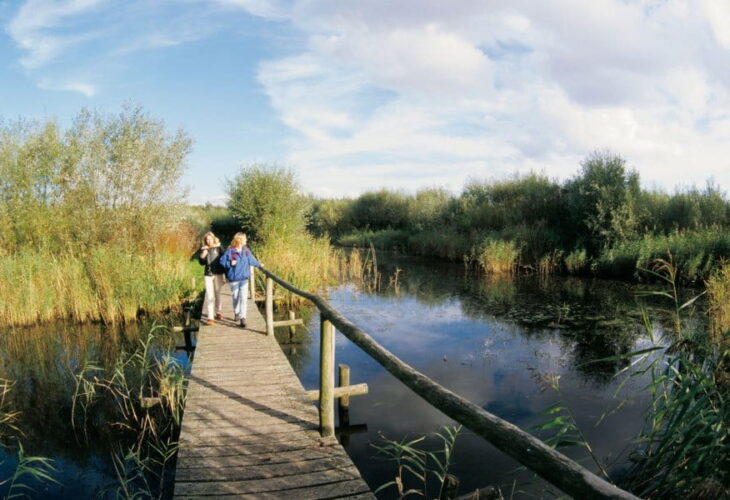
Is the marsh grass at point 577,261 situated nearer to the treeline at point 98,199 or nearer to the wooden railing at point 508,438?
the treeline at point 98,199

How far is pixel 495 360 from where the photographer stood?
9.54 meters

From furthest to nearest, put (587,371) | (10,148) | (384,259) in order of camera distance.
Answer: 1. (384,259)
2. (10,148)
3. (587,371)

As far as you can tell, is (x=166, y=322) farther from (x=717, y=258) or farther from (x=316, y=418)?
(x=717, y=258)

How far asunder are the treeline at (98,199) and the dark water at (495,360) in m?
5.56

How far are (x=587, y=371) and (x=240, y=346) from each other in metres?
6.29

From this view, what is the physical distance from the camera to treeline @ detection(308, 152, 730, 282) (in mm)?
17953

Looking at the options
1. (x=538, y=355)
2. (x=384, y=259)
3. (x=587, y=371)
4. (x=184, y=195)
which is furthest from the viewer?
(x=384, y=259)

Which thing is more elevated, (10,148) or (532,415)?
(10,148)

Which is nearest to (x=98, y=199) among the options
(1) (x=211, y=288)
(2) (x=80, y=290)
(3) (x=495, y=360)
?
(2) (x=80, y=290)

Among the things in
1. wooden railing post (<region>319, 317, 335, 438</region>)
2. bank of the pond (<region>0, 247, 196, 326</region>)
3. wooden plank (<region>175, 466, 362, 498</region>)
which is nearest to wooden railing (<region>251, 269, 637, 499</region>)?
wooden railing post (<region>319, 317, 335, 438</region>)

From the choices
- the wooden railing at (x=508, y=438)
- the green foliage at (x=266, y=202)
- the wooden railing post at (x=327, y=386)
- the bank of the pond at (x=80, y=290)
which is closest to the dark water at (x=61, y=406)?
the bank of the pond at (x=80, y=290)

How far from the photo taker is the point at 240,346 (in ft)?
25.2

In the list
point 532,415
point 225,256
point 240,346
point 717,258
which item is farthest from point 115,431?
point 717,258

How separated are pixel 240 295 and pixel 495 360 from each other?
5156 millimetres
